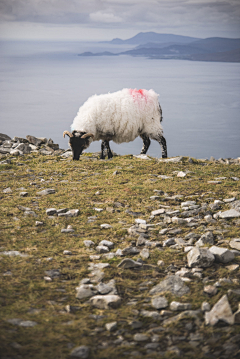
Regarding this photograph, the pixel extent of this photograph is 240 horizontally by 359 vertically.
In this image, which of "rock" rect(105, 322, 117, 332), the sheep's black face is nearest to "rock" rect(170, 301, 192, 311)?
"rock" rect(105, 322, 117, 332)

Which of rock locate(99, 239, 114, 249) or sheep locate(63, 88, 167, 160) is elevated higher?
sheep locate(63, 88, 167, 160)

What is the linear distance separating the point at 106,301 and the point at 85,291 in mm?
316

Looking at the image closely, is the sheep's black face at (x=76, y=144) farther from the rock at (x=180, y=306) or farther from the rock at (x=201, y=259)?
the rock at (x=180, y=306)

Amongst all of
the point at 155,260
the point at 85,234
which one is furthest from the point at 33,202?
the point at 155,260

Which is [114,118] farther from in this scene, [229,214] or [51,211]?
[229,214]

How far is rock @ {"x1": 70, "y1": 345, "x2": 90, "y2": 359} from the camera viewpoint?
106 inches

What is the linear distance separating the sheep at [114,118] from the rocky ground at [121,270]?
4.55 meters

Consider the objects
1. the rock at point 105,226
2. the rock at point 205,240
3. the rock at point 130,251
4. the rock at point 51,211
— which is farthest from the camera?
the rock at point 51,211

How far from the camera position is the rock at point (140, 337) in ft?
9.64

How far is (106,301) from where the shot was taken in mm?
3426

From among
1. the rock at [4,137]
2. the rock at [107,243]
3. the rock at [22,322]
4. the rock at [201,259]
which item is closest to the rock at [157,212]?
the rock at [107,243]

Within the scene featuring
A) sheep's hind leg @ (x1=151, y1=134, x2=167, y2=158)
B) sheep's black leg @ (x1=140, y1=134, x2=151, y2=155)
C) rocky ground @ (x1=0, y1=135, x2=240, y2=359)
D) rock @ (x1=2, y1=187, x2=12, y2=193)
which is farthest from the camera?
sheep's black leg @ (x1=140, y1=134, x2=151, y2=155)

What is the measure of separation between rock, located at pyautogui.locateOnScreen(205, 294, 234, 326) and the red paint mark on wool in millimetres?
10499

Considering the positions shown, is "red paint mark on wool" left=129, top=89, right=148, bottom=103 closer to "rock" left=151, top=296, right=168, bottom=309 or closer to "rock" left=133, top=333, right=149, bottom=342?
"rock" left=151, top=296, right=168, bottom=309
